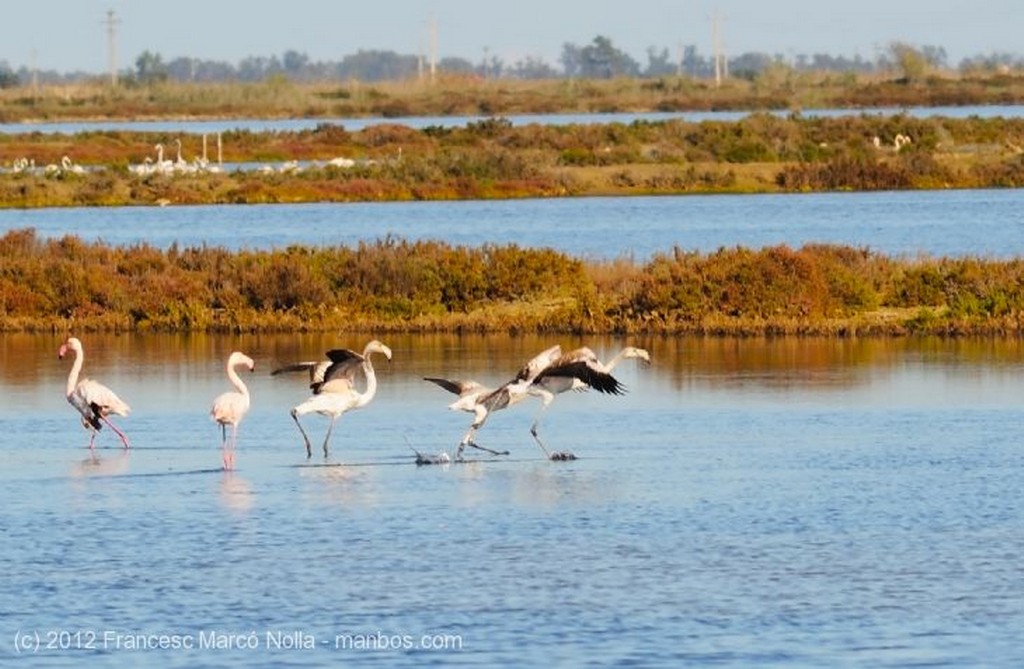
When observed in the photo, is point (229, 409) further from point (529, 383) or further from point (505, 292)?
point (505, 292)

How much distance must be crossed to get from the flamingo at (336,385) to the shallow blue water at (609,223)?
20.3m

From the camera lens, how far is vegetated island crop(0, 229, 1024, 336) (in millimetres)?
30641

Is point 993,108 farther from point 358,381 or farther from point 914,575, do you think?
point 914,575

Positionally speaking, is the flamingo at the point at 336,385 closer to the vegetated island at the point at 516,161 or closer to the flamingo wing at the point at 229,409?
the flamingo wing at the point at 229,409

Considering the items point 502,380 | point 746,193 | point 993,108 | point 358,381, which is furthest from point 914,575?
point 993,108

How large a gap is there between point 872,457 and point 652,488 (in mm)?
2597

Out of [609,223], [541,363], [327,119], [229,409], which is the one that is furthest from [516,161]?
[327,119]

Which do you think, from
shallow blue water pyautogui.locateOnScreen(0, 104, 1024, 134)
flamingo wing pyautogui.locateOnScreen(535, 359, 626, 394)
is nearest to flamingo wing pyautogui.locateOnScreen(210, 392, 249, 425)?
flamingo wing pyautogui.locateOnScreen(535, 359, 626, 394)

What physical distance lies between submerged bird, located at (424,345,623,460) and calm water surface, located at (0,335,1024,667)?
52cm

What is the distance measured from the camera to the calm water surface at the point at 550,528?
13477 millimetres

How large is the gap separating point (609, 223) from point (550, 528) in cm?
3672

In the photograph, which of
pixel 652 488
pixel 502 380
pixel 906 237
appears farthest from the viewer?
pixel 906 237

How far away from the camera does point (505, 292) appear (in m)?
33.2

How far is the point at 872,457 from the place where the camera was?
19984 mm
